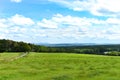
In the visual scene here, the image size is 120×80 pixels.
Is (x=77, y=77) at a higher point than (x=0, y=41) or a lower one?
lower

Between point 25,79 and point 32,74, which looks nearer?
point 25,79

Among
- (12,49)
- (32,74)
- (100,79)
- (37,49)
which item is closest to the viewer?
(100,79)

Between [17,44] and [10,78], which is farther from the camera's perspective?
[17,44]

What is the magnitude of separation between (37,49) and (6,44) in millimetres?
Answer: 14500

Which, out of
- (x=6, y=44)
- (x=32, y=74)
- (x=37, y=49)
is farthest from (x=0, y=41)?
(x=32, y=74)

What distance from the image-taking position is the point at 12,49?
133m

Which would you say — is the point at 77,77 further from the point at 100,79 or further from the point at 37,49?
the point at 37,49

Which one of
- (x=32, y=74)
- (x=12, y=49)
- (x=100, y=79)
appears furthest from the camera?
(x=12, y=49)

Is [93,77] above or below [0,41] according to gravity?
below

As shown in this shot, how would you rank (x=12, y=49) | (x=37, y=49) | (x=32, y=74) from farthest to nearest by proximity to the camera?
1. (x=37, y=49)
2. (x=12, y=49)
3. (x=32, y=74)

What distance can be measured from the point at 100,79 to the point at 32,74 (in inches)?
436

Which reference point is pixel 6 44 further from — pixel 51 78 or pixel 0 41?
pixel 51 78

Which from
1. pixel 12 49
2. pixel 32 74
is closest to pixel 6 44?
pixel 12 49

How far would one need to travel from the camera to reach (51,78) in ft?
130
